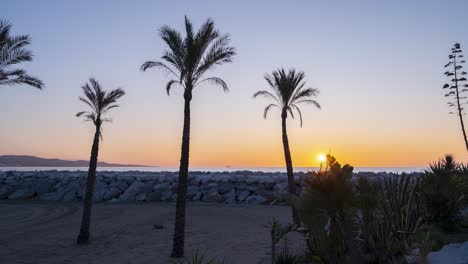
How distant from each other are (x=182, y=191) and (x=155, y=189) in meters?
17.9

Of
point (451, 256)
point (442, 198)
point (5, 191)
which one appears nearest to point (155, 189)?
point (5, 191)

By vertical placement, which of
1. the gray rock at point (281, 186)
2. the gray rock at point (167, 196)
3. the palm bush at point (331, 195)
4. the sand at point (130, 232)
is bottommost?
the sand at point (130, 232)

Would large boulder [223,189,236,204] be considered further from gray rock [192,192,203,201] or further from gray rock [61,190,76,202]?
gray rock [61,190,76,202]

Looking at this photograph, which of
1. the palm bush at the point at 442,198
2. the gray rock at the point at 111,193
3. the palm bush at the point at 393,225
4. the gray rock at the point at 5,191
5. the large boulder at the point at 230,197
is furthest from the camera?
the gray rock at the point at 5,191

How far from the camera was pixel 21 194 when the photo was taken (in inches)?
1358

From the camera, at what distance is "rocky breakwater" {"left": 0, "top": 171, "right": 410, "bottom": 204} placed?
30.3 metres

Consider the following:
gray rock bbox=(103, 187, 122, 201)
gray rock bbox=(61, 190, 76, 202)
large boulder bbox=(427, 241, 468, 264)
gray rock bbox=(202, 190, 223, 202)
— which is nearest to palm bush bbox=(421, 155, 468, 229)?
large boulder bbox=(427, 241, 468, 264)

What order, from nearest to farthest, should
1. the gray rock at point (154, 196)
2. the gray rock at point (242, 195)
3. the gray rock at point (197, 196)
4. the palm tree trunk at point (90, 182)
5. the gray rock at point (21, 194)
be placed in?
the palm tree trunk at point (90, 182), the gray rock at point (242, 195), the gray rock at point (197, 196), the gray rock at point (154, 196), the gray rock at point (21, 194)

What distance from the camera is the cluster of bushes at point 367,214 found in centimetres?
634

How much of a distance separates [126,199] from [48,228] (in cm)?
1067

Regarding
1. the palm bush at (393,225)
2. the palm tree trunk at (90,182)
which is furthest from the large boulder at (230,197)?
the palm bush at (393,225)

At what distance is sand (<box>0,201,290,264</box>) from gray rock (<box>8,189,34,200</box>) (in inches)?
202

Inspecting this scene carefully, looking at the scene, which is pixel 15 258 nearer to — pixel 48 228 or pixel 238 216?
pixel 48 228

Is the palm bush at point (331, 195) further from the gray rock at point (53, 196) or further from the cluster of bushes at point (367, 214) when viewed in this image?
the gray rock at point (53, 196)
